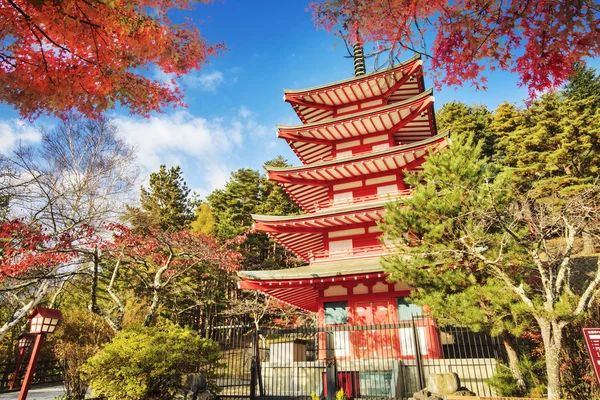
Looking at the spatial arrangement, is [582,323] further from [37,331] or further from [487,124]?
[487,124]

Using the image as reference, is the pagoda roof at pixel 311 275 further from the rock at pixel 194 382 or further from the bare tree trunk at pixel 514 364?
the rock at pixel 194 382

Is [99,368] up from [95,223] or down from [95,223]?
down

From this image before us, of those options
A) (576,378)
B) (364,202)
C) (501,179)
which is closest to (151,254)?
(364,202)

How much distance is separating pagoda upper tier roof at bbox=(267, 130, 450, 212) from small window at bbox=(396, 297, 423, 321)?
17.2 feet

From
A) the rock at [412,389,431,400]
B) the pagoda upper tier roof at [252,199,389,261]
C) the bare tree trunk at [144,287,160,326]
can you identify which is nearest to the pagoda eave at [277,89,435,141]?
the pagoda upper tier roof at [252,199,389,261]

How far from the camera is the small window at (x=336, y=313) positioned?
12591 mm

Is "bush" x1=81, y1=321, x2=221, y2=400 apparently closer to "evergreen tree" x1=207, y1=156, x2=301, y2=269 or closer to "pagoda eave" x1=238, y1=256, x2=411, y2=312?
"pagoda eave" x1=238, y1=256, x2=411, y2=312

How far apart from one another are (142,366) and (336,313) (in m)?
7.03

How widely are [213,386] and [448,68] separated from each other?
8756 mm

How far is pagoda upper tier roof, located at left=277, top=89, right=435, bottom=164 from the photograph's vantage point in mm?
13688

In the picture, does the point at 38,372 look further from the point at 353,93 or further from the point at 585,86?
the point at 585,86

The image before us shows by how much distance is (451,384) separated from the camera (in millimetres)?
7590

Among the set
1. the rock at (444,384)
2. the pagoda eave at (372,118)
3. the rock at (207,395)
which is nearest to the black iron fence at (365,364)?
the rock at (444,384)

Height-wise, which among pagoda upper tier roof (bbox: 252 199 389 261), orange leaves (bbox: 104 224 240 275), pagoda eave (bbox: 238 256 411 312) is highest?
pagoda upper tier roof (bbox: 252 199 389 261)
